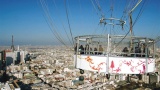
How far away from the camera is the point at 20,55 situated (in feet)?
320

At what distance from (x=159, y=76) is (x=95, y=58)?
75878 mm

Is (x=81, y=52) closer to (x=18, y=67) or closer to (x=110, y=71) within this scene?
(x=110, y=71)

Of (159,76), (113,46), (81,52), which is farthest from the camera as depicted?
(159,76)

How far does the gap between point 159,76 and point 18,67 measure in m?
54.2

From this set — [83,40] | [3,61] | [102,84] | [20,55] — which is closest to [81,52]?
[83,40]

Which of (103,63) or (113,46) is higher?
(113,46)

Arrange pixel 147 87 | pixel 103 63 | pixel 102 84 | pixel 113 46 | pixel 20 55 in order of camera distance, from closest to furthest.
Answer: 1. pixel 103 63
2. pixel 113 46
3. pixel 102 84
4. pixel 147 87
5. pixel 20 55

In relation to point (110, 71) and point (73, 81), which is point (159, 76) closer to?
point (73, 81)

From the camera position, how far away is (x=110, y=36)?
7387 mm

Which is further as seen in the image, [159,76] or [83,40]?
[159,76]

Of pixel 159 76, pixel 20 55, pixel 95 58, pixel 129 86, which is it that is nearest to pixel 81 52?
pixel 95 58

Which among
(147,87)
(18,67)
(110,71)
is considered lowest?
(147,87)

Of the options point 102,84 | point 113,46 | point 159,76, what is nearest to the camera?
point 113,46

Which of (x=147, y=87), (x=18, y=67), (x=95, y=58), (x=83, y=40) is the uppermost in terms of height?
(x=83, y=40)
